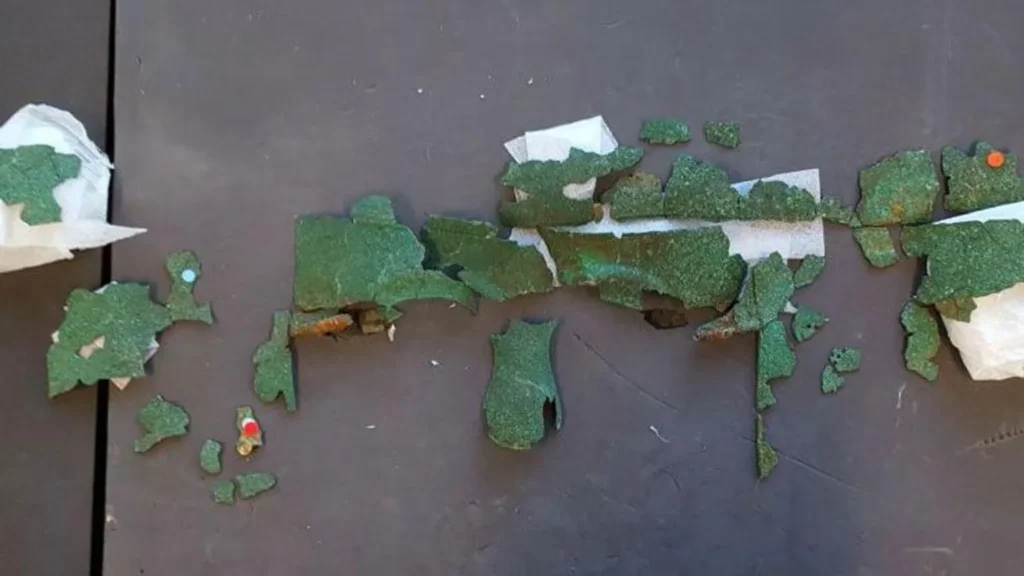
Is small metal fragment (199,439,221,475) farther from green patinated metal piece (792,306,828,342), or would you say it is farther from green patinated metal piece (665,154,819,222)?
green patinated metal piece (792,306,828,342)

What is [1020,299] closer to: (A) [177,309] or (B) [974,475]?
(B) [974,475]

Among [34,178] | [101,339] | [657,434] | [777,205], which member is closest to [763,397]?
[657,434]

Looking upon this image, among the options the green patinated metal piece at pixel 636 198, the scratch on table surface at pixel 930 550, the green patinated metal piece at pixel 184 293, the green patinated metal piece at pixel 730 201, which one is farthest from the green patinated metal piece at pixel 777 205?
the green patinated metal piece at pixel 184 293

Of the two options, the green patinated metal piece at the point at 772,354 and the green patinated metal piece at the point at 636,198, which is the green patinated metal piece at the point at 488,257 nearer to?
the green patinated metal piece at the point at 636,198

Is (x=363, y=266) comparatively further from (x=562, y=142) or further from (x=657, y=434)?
(x=657, y=434)

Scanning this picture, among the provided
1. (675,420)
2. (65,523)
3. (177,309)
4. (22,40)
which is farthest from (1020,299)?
(22,40)

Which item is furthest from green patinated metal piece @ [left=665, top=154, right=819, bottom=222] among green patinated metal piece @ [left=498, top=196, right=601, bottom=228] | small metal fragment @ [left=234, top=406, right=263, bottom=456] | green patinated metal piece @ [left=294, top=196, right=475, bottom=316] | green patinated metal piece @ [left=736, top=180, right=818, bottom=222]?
small metal fragment @ [left=234, top=406, right=263, bottom=456]
